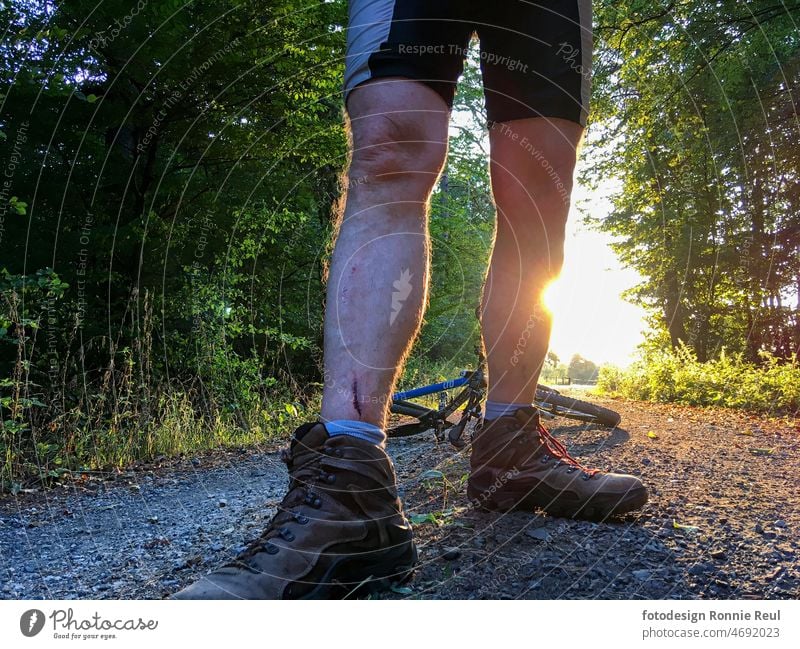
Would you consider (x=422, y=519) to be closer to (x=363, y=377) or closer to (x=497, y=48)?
(x=363, y=377)

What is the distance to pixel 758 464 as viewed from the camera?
264 centimetres

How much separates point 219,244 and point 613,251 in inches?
408

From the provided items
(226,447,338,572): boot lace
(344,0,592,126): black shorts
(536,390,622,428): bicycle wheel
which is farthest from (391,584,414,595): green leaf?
(536,390,622,428): bicycle wheel

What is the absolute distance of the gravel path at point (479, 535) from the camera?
1259 millimetres

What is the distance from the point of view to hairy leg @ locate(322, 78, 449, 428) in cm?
133

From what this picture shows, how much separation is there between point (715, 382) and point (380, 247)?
24.3ft

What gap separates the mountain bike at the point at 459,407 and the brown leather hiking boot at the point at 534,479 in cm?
119

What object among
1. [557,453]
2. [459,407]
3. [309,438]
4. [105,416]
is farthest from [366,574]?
[105,416]

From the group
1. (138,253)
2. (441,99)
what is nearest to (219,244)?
(138,253)

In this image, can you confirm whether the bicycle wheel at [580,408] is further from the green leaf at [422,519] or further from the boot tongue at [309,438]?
the boot tongue at [309,438]

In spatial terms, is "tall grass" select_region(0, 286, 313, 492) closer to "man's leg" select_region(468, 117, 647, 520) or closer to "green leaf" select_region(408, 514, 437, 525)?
"green leaf" select_region(408, 514, 437, 525)

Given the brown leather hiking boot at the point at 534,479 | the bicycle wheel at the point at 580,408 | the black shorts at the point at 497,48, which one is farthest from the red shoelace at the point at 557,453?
the bicycle wheel at the point at 580,408

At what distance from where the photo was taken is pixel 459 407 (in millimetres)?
4039

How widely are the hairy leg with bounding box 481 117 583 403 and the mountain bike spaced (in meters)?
1.15
